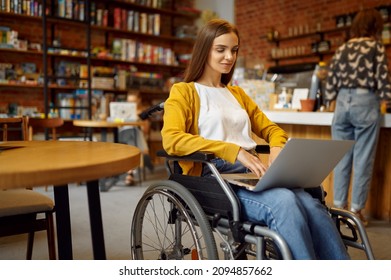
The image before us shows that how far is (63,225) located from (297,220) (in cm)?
76

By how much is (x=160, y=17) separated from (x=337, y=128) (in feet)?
13.9

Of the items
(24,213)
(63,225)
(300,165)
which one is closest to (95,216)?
(63,225)

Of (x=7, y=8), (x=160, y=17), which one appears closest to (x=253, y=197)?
(x=7, y=8)

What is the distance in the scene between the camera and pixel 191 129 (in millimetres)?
1572

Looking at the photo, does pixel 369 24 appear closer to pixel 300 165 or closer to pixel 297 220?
pixel 300 165

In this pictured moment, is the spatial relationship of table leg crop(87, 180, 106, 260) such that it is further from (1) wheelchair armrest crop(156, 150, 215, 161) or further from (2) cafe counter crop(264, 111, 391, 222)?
(2) cafe counter crop(264, 111, 391, 222)

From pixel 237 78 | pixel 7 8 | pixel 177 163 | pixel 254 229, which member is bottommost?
pixel 254 229

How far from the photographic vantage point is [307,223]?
122 cm

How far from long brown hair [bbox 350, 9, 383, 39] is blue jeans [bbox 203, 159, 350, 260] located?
1914 millimetres

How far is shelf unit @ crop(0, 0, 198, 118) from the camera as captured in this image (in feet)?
16.1

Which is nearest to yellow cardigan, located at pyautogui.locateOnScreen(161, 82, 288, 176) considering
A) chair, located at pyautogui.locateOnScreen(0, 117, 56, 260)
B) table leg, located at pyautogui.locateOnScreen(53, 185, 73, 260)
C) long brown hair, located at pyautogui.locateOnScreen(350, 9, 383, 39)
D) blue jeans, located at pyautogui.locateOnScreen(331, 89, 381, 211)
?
table leg, located at pyautogui.locateOnScreen(53, 185, 73, 260)

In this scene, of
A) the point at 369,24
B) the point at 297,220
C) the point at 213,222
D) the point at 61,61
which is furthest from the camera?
the point at 61,61

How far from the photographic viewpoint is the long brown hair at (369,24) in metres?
2.76
